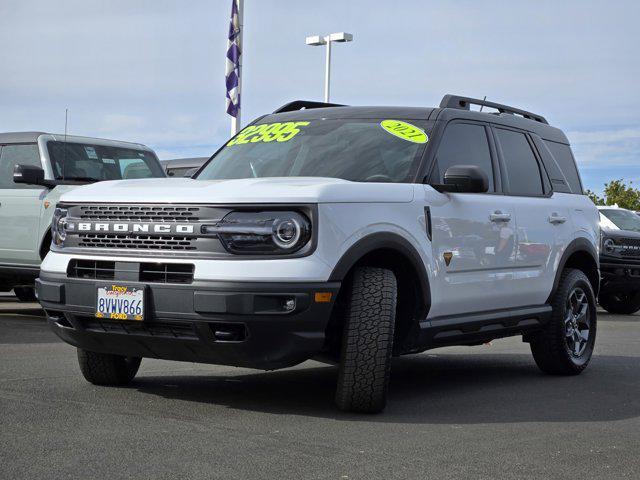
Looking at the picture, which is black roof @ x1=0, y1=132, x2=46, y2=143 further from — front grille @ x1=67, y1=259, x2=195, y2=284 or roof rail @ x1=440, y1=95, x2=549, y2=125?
front grille @ x1=67, y1=259, x2=195, y2=284

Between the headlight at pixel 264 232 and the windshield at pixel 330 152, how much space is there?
105 centimetres

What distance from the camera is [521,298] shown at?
7.64 m

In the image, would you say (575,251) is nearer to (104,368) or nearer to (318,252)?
(318,252)

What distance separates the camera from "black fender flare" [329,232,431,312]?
5.80m

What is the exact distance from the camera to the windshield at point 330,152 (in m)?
6.76

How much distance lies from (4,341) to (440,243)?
14.4 ft

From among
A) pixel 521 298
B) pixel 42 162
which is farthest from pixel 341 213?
pixel 42 162

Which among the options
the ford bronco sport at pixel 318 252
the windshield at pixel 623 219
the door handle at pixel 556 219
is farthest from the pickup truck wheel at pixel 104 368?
the windshield at pixel 623 219

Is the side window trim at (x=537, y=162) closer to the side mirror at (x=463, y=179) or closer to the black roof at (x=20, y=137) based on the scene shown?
the side mirror at (x=463, y=179)

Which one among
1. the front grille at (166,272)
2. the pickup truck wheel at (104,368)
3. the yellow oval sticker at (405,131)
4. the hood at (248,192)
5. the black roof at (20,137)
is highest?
the yellow oval sticker at (405,131)

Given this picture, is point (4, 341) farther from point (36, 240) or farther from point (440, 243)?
point (440, 243)

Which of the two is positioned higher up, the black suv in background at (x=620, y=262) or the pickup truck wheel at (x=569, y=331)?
the pickup truck wheel at (x=569, y=331)

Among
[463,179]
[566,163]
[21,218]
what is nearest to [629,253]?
[566,163]

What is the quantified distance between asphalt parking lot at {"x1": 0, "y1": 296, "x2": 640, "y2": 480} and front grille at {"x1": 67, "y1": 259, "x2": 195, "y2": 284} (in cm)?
72
